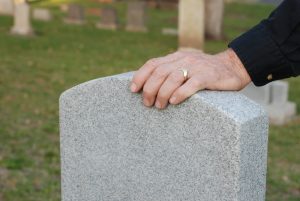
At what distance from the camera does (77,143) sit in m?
2.21

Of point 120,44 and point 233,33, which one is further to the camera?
point 233,33

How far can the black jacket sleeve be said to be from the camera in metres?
1.95

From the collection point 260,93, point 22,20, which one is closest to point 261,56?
point 260,93

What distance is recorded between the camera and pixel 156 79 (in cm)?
188

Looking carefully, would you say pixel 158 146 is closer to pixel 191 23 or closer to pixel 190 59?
pixel 190 59

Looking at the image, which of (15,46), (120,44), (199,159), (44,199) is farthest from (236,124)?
(120,44)

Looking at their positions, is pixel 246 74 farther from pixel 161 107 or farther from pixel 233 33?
pixel 233 33

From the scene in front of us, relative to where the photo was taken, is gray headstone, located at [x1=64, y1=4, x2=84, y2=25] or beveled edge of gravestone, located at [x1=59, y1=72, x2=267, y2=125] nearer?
beveled edge of gravestone, located at [x1=59, y1=72, x2=267, y2=125]

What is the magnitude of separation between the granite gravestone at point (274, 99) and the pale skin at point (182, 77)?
225 inches

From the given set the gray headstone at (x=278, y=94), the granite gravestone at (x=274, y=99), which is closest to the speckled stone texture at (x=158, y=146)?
the granite gravestone at (x=274, y=99)

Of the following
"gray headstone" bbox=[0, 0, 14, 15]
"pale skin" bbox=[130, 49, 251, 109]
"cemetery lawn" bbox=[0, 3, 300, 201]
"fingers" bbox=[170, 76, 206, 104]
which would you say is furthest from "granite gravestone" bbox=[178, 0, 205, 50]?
"fingers" bbox=[170, 76, 206, 104]

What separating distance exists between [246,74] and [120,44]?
12.1 m

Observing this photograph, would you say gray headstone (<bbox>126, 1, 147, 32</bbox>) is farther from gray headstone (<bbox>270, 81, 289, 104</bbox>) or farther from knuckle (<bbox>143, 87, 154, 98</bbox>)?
knuckle (<bbox>143, 87, 154, 98</bbox>)

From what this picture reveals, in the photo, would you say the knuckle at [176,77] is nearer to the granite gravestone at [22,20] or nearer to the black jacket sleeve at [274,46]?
the black jacket sleeve at [274,46]
